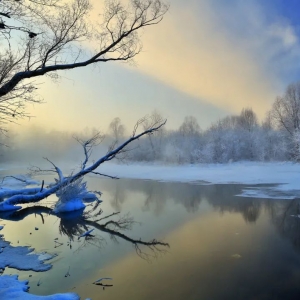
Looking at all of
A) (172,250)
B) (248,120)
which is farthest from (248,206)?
(248,120)

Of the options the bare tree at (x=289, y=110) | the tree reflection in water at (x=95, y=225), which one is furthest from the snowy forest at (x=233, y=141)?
the tree reflection in water at (x=95, y=225)

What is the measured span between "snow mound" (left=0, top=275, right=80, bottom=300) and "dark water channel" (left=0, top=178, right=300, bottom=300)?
0.70 ft

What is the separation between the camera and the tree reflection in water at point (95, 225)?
9153 mm

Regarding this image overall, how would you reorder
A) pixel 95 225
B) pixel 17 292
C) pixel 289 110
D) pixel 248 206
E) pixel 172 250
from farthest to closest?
pixel 289 110 → pixel 248 206 → pixel 95 225 → pixel 172 250 → pixel 17 292

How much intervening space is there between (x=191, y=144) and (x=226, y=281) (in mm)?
52033

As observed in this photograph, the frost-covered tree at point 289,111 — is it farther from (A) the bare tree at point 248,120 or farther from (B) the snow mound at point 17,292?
(B) the snow mound at point 17,292

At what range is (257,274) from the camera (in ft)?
22.5

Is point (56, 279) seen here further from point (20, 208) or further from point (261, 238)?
point (20, 208)

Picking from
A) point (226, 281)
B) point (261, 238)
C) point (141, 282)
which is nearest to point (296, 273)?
point (226, 281)

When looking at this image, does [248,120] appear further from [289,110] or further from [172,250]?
Result: [172,250]

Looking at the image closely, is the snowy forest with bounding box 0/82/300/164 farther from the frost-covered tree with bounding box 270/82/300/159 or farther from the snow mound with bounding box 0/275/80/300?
the snow mound with bounding box 0/275/80/300

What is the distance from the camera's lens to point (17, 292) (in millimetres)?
5723

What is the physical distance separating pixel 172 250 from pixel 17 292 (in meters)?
4.42

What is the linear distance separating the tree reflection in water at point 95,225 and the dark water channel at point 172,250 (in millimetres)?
32
